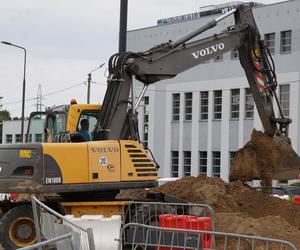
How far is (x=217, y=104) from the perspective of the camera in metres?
44.9

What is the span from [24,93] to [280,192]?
25836mm

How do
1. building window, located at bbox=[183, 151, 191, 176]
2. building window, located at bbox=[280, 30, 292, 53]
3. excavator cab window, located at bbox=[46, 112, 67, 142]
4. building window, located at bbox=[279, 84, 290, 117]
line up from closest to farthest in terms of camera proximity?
excavator cab window, located at bbox=[46, 112, 67, 142]
building window, located at bbox=[279, 84, 290, 117]
building window, located at bbox=[280, 30, 292, 53]
building window, located at bbox=[183, 151, 191, 176]

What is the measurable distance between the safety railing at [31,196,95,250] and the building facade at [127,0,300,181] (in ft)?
98.2

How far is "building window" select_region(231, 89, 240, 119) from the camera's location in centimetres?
4306

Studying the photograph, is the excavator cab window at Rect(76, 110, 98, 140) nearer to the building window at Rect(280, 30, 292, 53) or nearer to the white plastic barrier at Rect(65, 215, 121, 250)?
the white plastic barrier at Rect(65, 215, 121, 250)

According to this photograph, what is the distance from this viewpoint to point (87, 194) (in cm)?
1312

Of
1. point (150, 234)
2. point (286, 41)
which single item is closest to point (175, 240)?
point (150, 234)

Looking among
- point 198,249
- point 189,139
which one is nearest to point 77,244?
point 198,249

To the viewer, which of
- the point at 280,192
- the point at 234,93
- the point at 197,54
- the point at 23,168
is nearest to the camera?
the point at 23,168

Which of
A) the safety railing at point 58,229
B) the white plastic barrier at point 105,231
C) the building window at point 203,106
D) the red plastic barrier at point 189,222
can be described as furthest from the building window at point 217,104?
the safety railing at point 58,229

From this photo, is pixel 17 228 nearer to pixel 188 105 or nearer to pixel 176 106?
pixel 188 105

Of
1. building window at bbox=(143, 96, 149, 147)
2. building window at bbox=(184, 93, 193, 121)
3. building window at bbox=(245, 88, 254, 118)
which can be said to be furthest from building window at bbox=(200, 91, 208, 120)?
building window at bbox=(143, 96, 149, 147)

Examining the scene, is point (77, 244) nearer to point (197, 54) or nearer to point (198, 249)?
point (198, 249)

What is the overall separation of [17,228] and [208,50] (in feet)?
17.7
